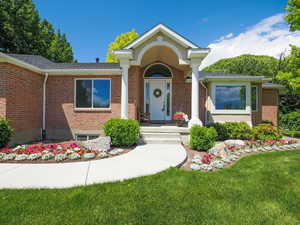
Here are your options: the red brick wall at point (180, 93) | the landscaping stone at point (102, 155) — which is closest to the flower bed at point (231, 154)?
the landscaping stone at point (102, 155)

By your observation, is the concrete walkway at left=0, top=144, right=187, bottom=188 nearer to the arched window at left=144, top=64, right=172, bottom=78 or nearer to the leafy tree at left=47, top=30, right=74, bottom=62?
the arched window at left=144, top=64, right=172, bottom=78

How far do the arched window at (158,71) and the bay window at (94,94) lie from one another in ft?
10.2

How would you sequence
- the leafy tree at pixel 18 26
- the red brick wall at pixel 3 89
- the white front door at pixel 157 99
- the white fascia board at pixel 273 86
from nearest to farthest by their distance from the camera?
the red brick wall at pixel 3 89, the white front door at pixel 157 99, the white fascia board at pixel 273 86, the leafy tree at pixel 18 26

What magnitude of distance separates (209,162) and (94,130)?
602 centimetres

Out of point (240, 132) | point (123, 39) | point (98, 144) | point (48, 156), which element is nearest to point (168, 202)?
point (98, 144)

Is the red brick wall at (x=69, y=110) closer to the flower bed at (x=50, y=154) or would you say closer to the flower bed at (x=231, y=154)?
the flower bed at (x=50, y=154)

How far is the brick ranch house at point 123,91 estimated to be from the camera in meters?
6.98

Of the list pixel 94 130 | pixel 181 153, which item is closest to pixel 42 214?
pixel 181 153

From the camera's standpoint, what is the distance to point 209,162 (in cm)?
471

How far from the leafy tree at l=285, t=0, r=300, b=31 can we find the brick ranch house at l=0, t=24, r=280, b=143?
3.34 metres

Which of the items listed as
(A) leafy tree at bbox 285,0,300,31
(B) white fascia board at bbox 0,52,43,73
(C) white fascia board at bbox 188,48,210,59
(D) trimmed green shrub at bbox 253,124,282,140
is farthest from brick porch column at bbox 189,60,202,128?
(B) white fascia board at bbox 0,52,43,73

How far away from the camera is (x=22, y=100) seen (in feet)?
22.7

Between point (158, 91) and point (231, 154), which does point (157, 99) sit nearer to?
point (158, 91)

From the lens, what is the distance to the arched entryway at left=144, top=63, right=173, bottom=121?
10078 mm
